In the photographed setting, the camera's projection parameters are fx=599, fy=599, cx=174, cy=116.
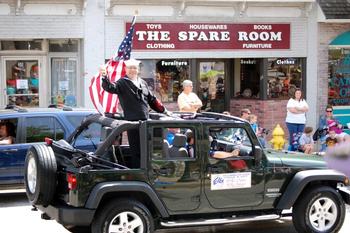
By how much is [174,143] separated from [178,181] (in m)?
0.41

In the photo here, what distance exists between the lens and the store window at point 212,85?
15.1 meters

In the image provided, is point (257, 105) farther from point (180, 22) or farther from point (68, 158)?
point (68, 158)

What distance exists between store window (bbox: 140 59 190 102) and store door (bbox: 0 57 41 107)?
2493 mm

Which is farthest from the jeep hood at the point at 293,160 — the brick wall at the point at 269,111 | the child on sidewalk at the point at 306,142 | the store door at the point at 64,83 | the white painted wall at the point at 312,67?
the white painted wall at the point at 312,67

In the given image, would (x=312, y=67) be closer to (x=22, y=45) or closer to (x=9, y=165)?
(x=22, y=45)

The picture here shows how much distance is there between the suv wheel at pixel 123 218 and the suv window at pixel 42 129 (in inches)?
138

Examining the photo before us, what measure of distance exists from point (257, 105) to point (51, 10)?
559cm

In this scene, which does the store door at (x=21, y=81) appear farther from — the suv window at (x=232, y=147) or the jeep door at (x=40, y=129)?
the suv window at (x=232, y=147)

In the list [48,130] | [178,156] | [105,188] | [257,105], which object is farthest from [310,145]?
[105,188]

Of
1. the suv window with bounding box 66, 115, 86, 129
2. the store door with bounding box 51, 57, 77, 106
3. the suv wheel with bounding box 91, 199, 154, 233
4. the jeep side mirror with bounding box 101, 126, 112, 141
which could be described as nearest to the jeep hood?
the suv wheel with bounding box 91, 199, 154, 233

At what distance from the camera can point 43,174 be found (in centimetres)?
586

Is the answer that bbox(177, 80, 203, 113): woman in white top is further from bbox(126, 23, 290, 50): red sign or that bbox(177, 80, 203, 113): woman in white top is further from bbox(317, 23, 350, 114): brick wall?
bbox(317, 23, 350, 114): brick wall

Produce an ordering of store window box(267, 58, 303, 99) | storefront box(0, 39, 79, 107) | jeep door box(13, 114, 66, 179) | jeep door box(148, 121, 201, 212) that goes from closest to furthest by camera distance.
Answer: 1. jeep door box(148, 121, 201, 212)
2. jeep door box(13, 114, 66, 179)
3. storefront box(0, 39, 79, 107)
4. store window box(267, 58, 303, 99)

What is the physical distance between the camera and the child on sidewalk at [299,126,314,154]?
1191cm
